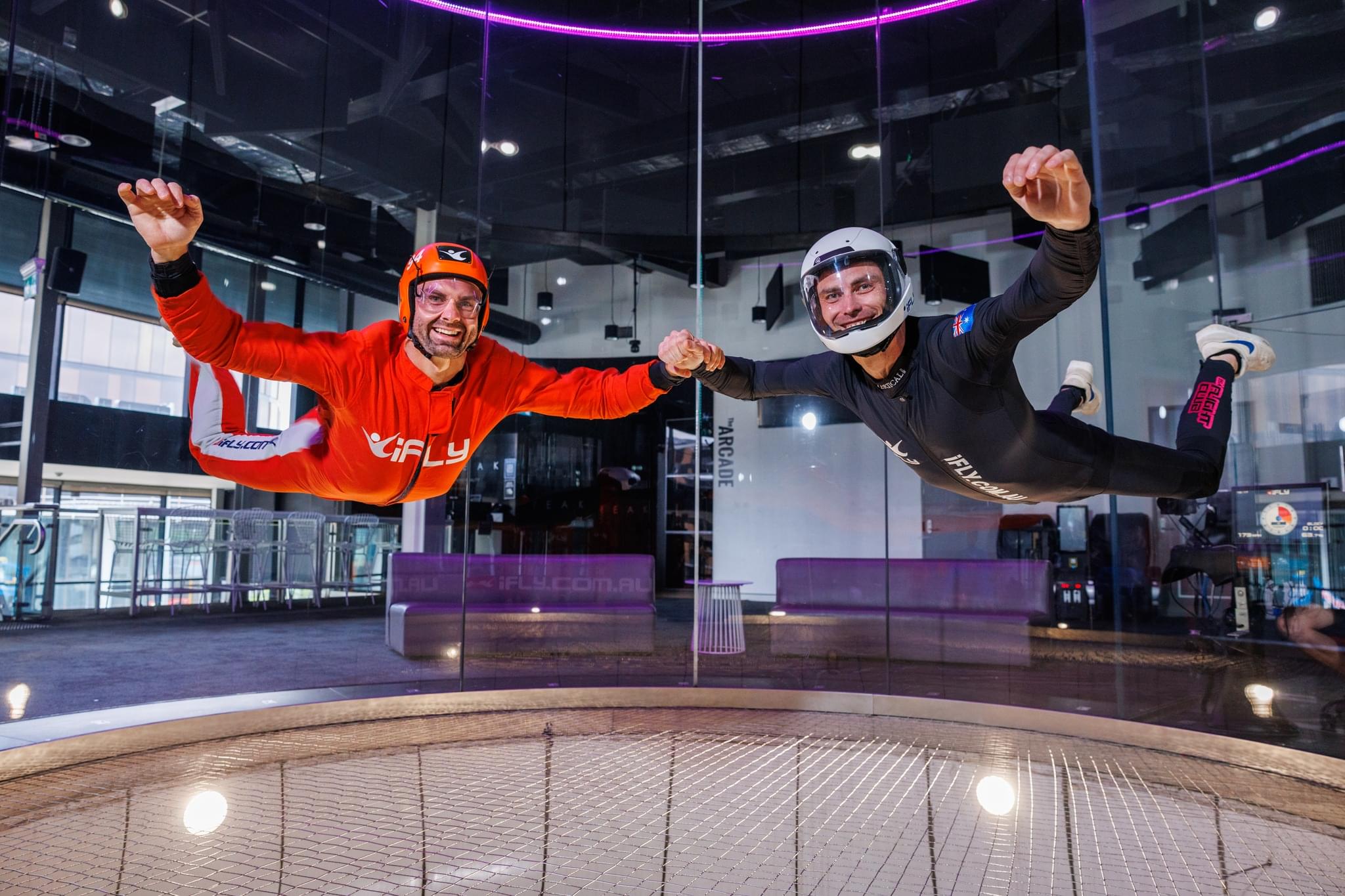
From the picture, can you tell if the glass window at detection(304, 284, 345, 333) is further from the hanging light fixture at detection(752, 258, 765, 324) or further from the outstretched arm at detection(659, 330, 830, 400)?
the outstretched arm at detection(659, 330, 830, 400)

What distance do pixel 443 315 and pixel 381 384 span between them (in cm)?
36

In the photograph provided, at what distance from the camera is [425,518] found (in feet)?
22.6

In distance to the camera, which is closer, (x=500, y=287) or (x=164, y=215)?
(x=164, y=215)

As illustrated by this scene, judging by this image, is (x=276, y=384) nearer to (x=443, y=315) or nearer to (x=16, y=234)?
(x=16, y=234)

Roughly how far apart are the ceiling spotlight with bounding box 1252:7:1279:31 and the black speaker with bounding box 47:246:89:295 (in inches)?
334

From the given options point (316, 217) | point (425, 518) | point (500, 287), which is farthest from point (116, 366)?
point (500, 287)

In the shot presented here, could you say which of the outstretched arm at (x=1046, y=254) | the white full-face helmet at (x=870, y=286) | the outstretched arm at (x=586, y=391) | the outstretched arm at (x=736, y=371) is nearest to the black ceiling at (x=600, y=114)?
the outstretched arm at (x=736, y=371)

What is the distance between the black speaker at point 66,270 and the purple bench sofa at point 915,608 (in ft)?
19.3

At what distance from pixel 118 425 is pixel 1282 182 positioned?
823 centimetres

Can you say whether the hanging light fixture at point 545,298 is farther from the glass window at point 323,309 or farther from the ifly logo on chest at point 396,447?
the ifly logo on chest at point 396,447

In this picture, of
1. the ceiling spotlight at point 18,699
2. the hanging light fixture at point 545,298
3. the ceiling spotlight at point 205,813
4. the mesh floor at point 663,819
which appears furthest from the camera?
the hanging light fixture at point 545,298

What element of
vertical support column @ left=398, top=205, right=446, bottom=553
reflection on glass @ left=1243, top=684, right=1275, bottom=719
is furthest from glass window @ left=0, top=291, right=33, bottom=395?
reflection on glass @ left=1243, top=684, right=1275, bottom=719

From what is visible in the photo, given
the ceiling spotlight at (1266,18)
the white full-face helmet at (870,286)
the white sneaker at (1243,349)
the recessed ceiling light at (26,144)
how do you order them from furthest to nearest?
the recessed ceiling light at (26,144)
the ceiling spotlight at (1266,18)
the white sneaker at (1243,349)
the white full-face helmet at (870,286)

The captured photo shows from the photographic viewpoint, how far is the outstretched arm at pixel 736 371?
3.05 m
